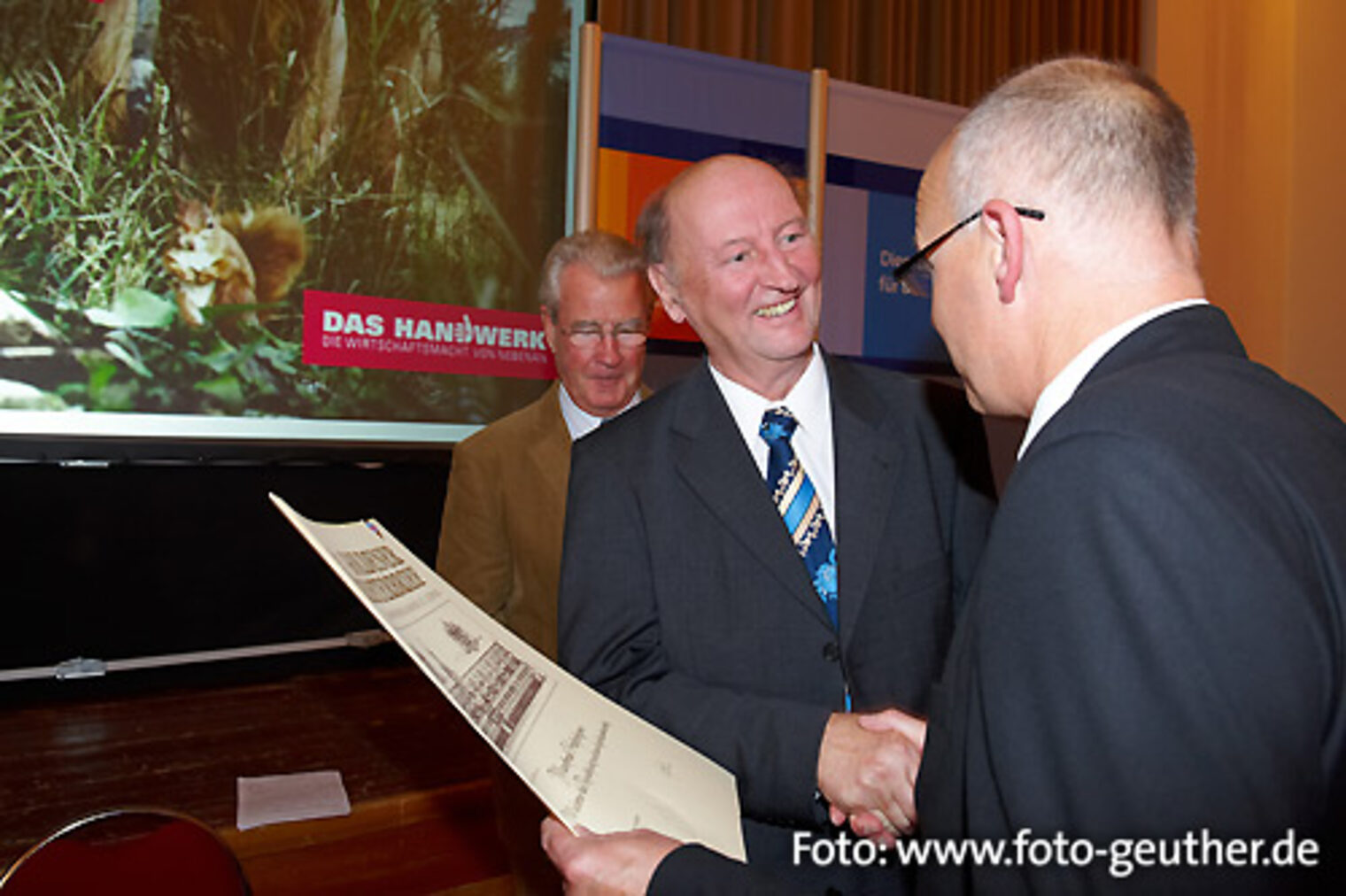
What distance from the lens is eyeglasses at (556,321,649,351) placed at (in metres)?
2.61

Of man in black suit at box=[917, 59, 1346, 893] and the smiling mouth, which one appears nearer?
man in black suit at box=[917, 59, 1346, 893]

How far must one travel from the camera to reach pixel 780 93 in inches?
151

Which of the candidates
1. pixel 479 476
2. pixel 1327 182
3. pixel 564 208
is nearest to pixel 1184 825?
pixel 479 476

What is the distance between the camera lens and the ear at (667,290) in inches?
71.1

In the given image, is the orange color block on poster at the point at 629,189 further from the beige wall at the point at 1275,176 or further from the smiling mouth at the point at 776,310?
the beige wall at the point at 1275,176

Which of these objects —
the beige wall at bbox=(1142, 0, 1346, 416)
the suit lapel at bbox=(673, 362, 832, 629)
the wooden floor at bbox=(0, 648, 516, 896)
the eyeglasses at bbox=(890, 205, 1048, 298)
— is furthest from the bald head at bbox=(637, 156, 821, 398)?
the beige wall at bbox=(1142, 0, 1346, 416)

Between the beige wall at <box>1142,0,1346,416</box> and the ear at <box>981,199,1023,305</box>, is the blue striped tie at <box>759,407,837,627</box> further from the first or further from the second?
the beige wall at <box>1142,0,1346,416</box>

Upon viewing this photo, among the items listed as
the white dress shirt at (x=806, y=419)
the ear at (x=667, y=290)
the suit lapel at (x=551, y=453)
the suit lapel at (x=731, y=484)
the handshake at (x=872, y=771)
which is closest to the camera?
the handshake at (x=872, y=771)

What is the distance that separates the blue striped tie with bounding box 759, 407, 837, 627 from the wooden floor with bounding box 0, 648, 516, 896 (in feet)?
4.75

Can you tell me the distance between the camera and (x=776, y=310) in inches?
64.6

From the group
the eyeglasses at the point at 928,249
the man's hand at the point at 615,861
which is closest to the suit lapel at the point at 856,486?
the eyeglasses at the point at 928,249

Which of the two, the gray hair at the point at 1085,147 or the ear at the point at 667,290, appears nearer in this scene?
the gray hair at the point at 1085,147

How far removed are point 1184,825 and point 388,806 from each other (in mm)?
2122

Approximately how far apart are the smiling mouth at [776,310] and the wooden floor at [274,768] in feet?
5.16
